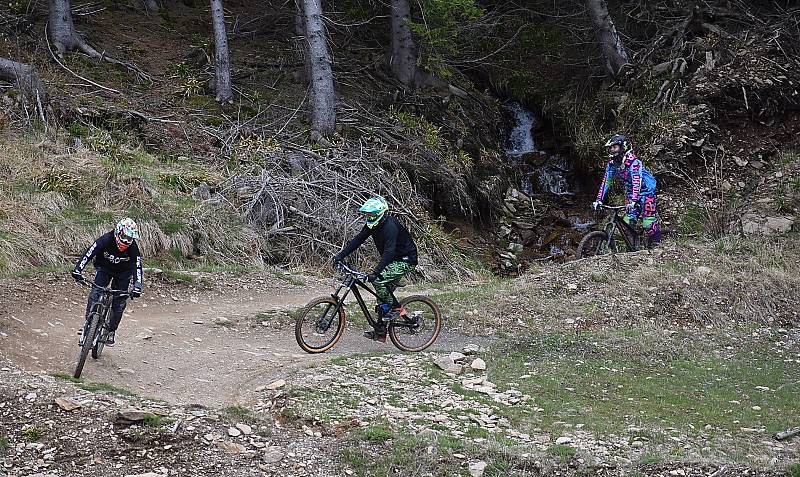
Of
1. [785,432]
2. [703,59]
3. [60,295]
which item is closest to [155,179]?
[60,295]

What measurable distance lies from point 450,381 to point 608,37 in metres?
16.1

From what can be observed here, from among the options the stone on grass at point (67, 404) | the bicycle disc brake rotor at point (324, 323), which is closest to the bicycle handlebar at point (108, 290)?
the stone on grass at point (67, 404)

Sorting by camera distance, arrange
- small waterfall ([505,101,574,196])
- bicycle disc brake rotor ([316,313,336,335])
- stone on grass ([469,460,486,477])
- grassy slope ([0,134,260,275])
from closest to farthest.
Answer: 1. stone on grass ([469,460,486,477])
2. bicycle disc brake rotor ([316,313,336,335])
3. grassy slope ([0,134,260,275])
4. small waterfall ([505,101,574,196])

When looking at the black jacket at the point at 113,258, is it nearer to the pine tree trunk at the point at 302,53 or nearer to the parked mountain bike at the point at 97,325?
the parked mountain bike at the point at 97,325

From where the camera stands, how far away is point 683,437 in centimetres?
724

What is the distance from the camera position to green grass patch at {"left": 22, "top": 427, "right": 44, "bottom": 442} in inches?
258

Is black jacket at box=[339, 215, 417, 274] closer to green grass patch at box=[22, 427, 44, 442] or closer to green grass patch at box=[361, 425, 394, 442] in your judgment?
green grass patch at box=[361, 425, 394, 442]

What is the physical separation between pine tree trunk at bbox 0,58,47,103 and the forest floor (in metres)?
6.94

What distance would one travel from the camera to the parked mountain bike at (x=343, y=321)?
9.38 m

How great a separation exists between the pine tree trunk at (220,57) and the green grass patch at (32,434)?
14.3m

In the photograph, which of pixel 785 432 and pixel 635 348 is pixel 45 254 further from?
pixel 785 432

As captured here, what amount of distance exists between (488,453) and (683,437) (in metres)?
1.96

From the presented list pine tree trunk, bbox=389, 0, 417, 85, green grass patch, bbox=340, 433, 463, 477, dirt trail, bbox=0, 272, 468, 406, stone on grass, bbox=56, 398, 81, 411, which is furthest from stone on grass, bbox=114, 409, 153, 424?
pine tree trunk, bbox=389, 0, 417, 85

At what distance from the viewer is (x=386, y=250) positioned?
9.27 metres
